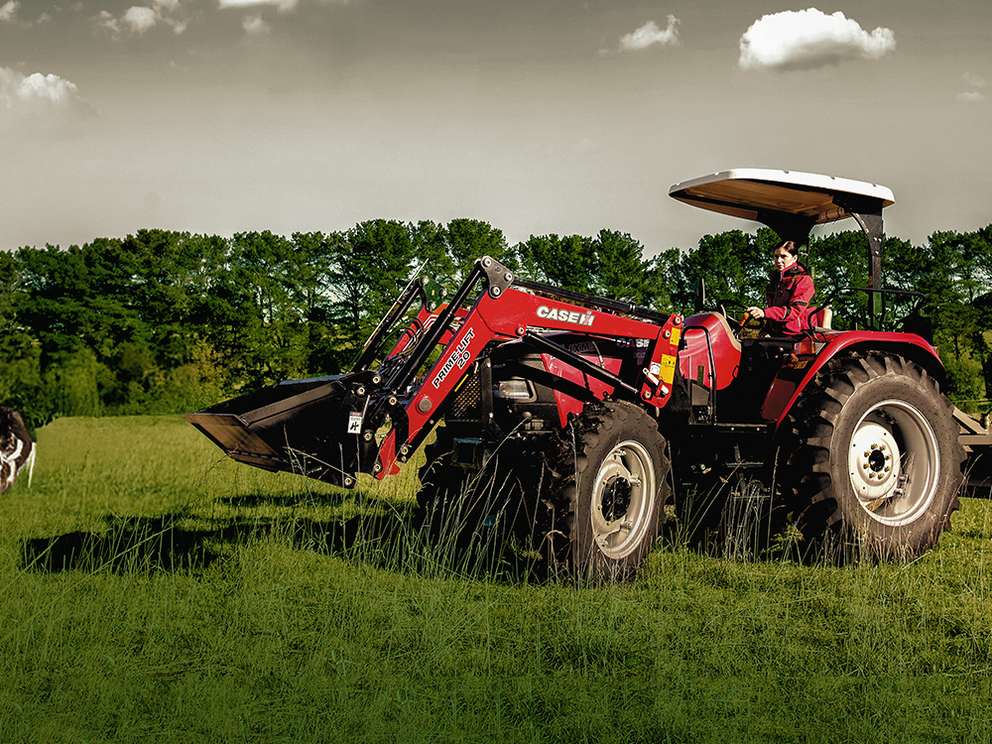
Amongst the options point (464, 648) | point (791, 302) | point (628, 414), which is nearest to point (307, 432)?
point (464, 648)

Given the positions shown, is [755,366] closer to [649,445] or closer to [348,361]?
[649,445]

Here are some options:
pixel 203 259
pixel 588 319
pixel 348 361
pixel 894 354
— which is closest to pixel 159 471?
pixel 588 319

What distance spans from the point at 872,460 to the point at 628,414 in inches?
93.0

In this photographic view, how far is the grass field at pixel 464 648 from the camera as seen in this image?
4.34 metres

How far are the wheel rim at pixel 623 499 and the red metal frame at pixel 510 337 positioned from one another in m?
0.66

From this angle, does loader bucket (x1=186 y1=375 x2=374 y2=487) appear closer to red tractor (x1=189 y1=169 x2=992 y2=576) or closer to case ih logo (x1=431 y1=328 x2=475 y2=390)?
red tractor (x1=189 y1=169 x2=992 y2=576)

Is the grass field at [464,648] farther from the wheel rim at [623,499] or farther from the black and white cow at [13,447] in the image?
the black and white cow at [13,447]

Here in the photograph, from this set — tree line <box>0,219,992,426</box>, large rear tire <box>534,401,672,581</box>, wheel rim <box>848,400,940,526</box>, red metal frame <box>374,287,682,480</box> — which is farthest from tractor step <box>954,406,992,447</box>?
tree line <box>0,219,992,426</box>

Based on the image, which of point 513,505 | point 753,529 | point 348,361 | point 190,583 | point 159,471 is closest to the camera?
point 190,583

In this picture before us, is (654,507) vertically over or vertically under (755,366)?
under

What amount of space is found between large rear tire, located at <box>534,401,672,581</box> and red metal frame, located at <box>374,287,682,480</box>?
25.0 inches

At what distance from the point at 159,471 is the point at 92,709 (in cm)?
930

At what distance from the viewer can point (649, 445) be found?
7.05m

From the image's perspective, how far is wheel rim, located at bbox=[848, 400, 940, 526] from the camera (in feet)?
26.1
